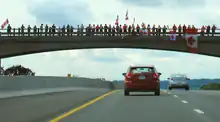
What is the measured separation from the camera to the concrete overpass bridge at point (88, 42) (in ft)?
216

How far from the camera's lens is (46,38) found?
67625 mm

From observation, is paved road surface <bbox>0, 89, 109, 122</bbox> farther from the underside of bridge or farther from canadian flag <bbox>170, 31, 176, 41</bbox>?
the underside of bridge

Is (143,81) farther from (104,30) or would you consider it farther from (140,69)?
(104,30)

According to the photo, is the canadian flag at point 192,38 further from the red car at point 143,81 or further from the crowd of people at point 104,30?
the red car at point 143,81

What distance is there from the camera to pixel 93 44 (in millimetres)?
67688

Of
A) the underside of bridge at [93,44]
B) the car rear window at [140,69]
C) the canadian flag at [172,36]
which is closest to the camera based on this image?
the car rear window at [140,69]

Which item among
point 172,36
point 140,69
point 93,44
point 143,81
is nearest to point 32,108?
point 143,81

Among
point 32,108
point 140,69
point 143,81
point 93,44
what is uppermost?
point 32,108

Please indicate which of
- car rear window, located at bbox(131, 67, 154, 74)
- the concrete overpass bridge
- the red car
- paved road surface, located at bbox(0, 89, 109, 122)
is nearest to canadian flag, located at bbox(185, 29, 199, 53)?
the concrete overpass bridge

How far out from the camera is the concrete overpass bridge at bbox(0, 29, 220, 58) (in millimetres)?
65750

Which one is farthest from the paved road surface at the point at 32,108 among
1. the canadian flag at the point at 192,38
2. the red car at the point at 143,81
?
the canadian flag at the point at 192,38

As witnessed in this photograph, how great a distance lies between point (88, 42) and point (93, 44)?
780 millimetres

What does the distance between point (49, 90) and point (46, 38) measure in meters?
47.3

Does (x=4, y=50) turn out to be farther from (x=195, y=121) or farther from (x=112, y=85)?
(x=195, y=121)
